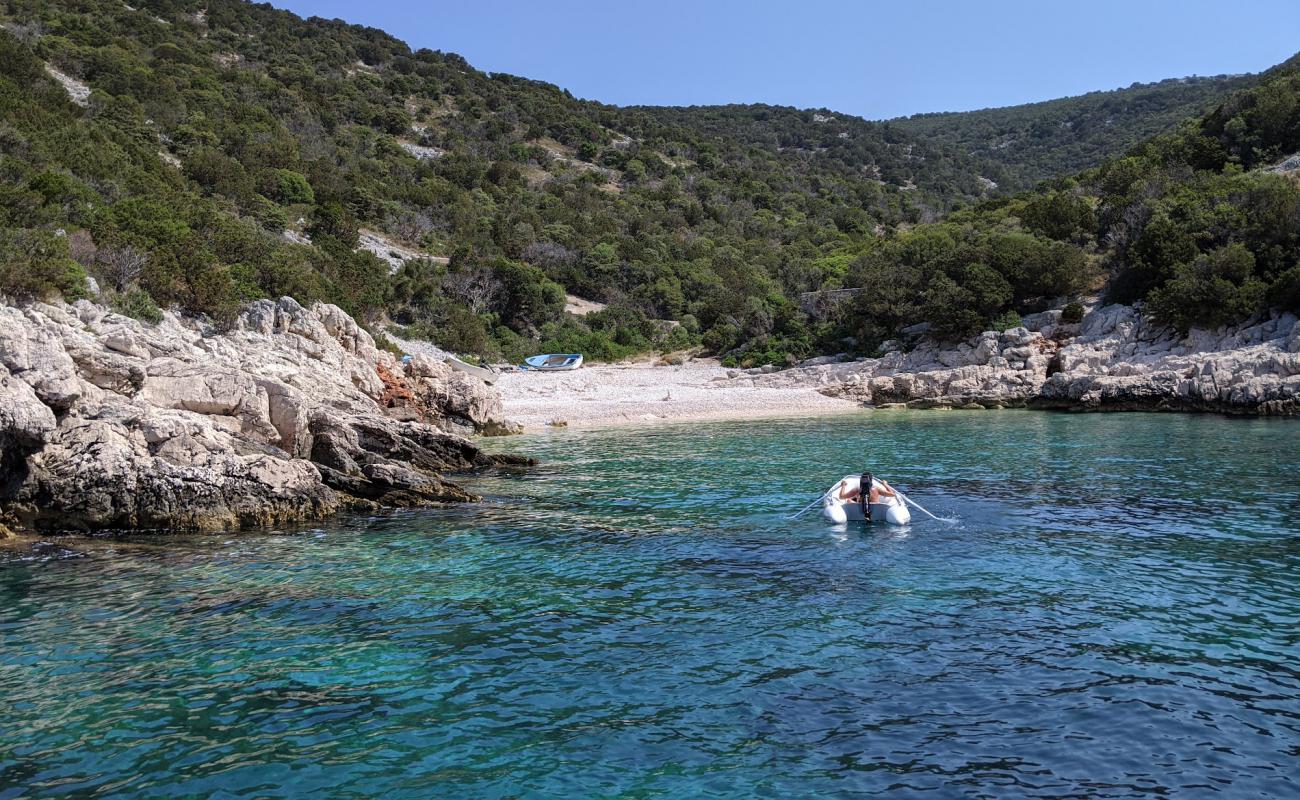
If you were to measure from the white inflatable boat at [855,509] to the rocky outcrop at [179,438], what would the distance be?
7.65 meters

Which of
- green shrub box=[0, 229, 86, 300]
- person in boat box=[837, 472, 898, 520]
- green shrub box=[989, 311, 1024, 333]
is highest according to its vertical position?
green shrub box=[0, 229, 86, 300]

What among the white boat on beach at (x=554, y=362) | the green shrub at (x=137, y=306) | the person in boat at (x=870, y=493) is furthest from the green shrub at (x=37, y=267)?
the white boat on beach at (x=554, y=362)

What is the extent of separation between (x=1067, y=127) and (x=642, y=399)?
458ft

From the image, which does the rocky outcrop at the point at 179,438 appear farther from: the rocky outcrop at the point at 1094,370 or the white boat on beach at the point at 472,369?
the rocky outcrop at the point at 1094,370

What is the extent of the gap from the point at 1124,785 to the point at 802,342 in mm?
47421

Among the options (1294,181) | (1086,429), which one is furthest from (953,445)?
(1294,181)

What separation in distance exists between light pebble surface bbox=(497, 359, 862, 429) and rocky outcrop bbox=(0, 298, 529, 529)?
1229 cm

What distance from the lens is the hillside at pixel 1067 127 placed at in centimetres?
12200

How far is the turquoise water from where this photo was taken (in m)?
6.46

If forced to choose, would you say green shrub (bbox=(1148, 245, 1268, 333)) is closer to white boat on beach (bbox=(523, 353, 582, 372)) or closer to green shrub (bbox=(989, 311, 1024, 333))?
green shrub (bbox=(989, 311, 1024, 333))

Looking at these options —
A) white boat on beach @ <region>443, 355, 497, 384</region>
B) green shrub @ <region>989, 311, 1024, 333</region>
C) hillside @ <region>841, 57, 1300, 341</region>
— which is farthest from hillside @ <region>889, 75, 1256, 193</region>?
white boat on beach @ <region>443, 355, 497, 384</region>

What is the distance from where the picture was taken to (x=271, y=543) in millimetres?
13914

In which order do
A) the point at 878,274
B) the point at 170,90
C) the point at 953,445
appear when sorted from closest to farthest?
1. the point at 953,445
2. the point at 878,274
3. the point at 170,90

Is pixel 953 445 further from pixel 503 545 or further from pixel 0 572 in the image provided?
pixel 0 572
